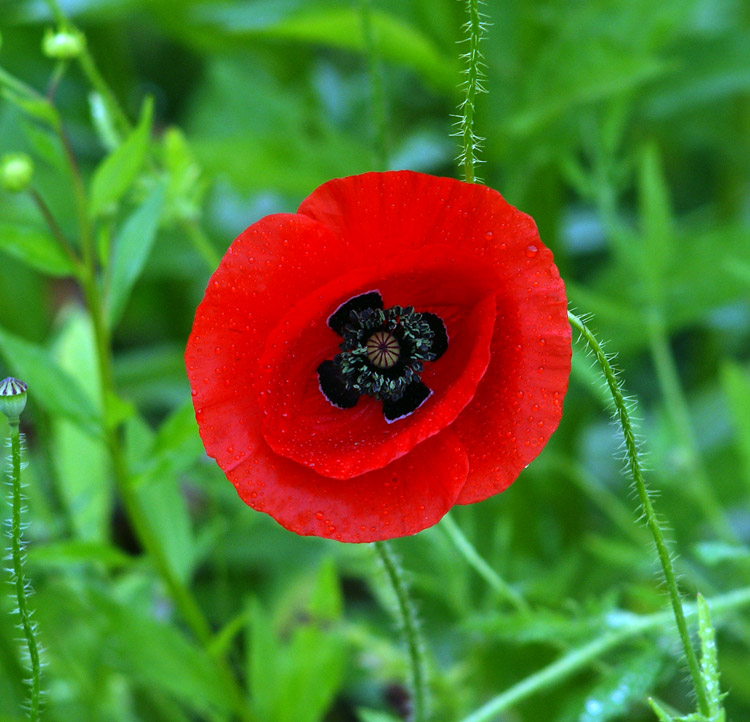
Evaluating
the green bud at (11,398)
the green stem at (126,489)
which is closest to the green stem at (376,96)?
the green stem at (126,489)

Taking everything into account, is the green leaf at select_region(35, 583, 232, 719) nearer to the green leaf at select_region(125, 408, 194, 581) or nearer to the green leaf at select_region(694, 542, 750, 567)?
the green leaf at select_region(125, 408, 194, 581)

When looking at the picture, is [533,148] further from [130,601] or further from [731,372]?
[130,601]

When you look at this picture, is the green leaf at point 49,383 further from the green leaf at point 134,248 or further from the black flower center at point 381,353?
the black flower center at point 381,353

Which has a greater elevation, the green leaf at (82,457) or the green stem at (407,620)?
the green leaf at (82,457)

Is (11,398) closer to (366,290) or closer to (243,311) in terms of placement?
(243,311)

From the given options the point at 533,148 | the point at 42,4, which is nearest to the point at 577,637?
the point at 533,148
